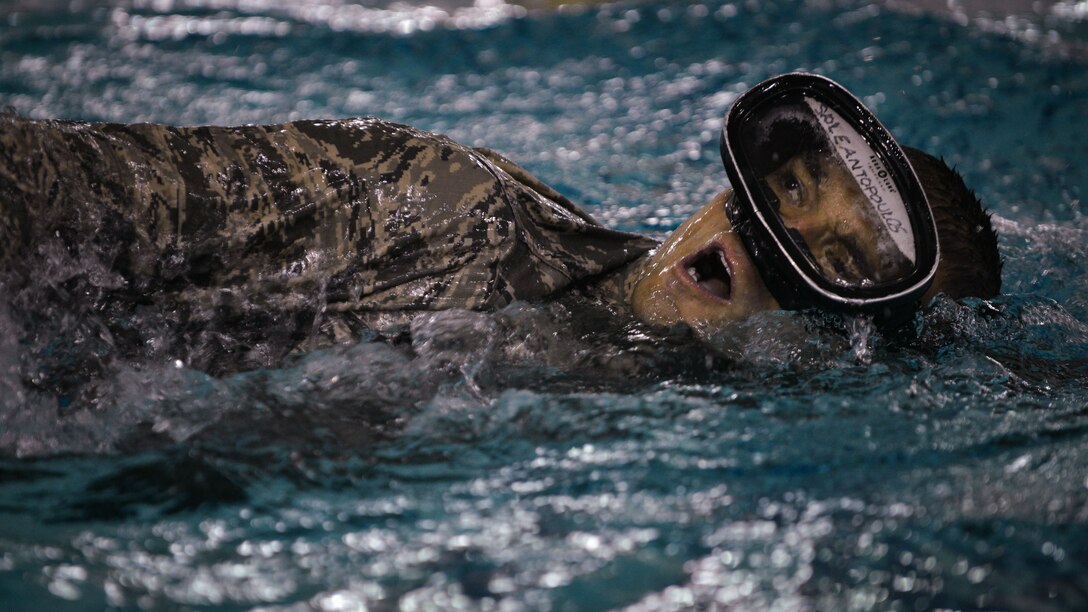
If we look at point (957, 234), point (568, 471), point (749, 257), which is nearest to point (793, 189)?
point (749, 257)

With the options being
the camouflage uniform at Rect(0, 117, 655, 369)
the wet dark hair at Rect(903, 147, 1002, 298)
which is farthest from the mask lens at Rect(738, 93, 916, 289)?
the camouflage uniform at Rect(0, 117, 655, 369)

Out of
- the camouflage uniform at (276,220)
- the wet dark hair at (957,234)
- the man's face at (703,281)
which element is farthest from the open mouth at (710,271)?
the wet dark hair at (957,234)

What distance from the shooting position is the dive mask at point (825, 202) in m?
1.78

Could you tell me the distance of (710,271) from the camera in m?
2.01

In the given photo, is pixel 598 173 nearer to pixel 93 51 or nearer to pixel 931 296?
pixel 931 296

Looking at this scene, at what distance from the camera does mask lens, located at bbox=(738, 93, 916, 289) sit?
1838 millimetres

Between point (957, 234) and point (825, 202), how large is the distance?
0.40m

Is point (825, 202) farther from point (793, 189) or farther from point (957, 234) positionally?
point (957, 234)

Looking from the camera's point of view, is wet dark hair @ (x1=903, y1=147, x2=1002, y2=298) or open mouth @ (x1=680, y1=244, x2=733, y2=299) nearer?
open mouth @ (x1=680, y1=244, x2=733, y2=299)

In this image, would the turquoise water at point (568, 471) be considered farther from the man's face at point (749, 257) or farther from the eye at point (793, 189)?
the eye at point (793, 189)

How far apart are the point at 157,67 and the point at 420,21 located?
4.31 ft

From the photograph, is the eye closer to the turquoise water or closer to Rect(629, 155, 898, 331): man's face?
Rect(629, 155, 898, 331): man's face

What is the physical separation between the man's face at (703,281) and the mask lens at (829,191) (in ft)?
0.37

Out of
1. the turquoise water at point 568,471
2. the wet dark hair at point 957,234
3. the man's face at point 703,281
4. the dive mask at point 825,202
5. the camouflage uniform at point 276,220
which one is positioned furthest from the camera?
the wet dark hair at point 957,234
